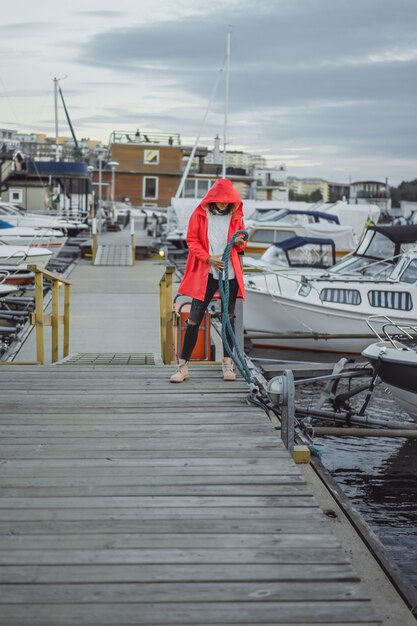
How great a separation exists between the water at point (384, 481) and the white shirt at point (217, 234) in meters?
3.07

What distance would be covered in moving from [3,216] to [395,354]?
2435cm

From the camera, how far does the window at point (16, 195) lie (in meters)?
46.1

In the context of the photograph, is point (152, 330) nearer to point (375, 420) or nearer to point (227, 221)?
point (375, 420)

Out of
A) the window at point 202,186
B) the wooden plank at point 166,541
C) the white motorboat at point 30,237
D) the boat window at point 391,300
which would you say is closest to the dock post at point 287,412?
the wooden plank at point 166,541

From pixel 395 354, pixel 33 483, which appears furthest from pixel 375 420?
pixel 33 483

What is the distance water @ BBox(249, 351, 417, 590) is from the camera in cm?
808

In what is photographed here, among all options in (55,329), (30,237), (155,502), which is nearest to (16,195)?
(30,237)

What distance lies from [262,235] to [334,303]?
1425 centimetres

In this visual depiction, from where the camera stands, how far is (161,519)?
13.6 feet

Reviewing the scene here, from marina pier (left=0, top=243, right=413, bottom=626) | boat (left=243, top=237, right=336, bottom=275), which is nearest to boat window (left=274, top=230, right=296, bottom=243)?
boat (left=243, top=237, right=336, bottom=275)

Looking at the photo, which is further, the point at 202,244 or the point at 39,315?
the point at 39,315

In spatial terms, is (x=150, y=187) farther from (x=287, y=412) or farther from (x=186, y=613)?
(x=186, y=613)

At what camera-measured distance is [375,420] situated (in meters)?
10.7

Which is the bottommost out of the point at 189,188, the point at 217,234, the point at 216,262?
the point at 216,262
